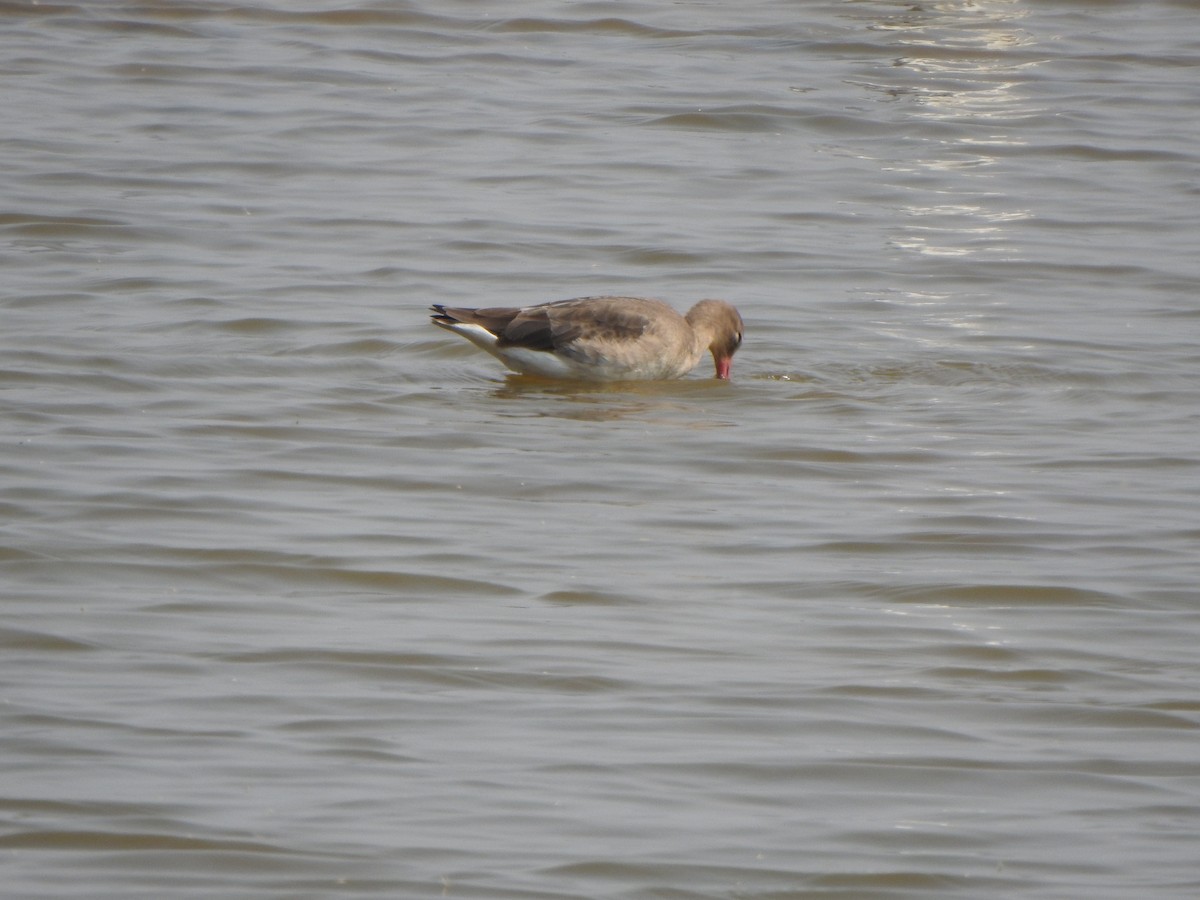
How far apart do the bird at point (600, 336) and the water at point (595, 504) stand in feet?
0.56

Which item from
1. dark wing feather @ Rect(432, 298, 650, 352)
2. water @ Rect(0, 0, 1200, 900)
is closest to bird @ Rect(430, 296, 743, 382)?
dark wing feather @ Rect(432, 298, 650, 352)

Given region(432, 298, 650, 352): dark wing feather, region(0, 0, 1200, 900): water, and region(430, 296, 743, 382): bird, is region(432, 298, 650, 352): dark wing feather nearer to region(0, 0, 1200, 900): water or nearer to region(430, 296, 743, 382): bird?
region(430, 296, 743, 382): bird

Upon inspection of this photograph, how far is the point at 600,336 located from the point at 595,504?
261 cm

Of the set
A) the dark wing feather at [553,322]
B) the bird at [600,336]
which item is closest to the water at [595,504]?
the bird at [600,336]

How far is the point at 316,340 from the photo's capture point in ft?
34.3

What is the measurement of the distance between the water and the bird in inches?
6.8

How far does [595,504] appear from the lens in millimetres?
7750

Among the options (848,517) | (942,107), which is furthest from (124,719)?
(942,107)

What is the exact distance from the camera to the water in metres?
4.77

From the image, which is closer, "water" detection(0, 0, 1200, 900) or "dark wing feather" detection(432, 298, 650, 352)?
"water" detection(0, 0, 1200, 900)

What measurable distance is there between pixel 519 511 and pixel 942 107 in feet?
35.3

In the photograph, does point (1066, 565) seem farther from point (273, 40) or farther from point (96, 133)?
point (273, 40)

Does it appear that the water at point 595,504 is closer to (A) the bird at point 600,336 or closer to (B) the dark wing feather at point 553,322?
(A) the bird at point 600,336

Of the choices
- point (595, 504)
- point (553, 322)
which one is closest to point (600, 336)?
point (553, 322)
